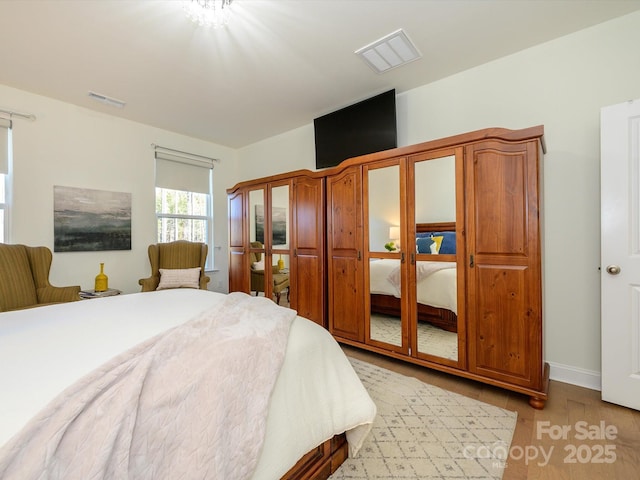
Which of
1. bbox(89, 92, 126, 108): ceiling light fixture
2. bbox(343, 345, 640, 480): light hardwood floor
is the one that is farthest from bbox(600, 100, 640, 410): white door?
bbox(89, 92, 126, 108): ceiling light fixture

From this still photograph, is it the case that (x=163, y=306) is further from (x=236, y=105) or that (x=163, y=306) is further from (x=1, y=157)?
(x=1, y=157)

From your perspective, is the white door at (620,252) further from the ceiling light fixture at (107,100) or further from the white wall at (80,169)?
the white wall at (80,169)

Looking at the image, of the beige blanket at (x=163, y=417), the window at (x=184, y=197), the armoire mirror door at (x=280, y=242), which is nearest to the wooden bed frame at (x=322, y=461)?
the beige blanket at (x=163, y=417)

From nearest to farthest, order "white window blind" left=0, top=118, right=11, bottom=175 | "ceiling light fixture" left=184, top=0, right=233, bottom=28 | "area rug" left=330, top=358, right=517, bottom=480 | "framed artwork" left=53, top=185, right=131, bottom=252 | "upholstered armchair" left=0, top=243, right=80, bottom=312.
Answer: "area rug" left=330, top=358, right=517, bottom=480, "ceiling light fixture" left=184, top=0, right=233, bottom=28, "upholstered armchair" left=0, top=243, right=80, bottom=312, "white window blind" left=0, top=118, right=11, bottom=175, "framed artwork" left=53, top=185, right=131, bottom=252

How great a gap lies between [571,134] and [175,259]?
14.5 ft

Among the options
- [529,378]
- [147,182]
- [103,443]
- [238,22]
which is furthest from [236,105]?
[529,378]

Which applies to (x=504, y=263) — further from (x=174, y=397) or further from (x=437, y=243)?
(x=174, y=397)

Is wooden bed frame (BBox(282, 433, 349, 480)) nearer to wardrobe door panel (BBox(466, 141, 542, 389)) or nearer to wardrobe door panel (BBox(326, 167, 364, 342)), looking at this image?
wardrobe door panel (BBox(466, 141, 542, 389))

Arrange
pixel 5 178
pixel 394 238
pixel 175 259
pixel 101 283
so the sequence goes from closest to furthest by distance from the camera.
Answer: pixel 394 238
pixel 5 178
pixel 101 283
pixel 175 259

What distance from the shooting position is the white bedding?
2.27 metres

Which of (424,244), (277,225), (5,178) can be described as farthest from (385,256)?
(5,178)

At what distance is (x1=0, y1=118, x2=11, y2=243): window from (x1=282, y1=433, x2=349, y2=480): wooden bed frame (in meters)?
3.82

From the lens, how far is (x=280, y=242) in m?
3.54

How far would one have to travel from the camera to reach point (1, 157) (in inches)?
118
